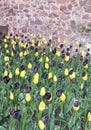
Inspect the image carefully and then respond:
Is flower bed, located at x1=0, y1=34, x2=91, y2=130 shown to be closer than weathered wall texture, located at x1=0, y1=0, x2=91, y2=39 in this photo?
Yes

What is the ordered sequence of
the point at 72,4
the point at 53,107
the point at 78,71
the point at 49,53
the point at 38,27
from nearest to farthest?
the point at 53,107 → the point at 78,71 → the point at 49,53 → the point at 72,4 → the point at 38,27

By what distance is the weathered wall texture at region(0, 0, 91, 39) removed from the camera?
30.3 ft

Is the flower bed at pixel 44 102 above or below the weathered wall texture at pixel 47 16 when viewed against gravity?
below

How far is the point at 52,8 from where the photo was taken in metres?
9.69

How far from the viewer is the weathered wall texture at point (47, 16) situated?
9250 millimetres

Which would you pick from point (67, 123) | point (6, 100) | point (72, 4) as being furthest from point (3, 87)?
point (72, 4)

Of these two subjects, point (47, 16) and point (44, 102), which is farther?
point (47, 16)

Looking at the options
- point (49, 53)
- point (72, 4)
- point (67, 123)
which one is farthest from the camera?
point (72, 4)

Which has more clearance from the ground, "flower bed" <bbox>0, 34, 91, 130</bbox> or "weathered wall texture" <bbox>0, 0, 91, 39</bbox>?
"weathered wall texture" <bbox>0, 0, 91, 39</bbox>

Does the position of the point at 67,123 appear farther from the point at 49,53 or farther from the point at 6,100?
the point at 49,53

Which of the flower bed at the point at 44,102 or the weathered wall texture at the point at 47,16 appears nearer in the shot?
the flower bed at the point at 44,102

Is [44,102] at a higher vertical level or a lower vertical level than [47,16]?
lower

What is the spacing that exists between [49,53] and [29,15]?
3.80 m

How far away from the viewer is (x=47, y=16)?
9.78 metres
